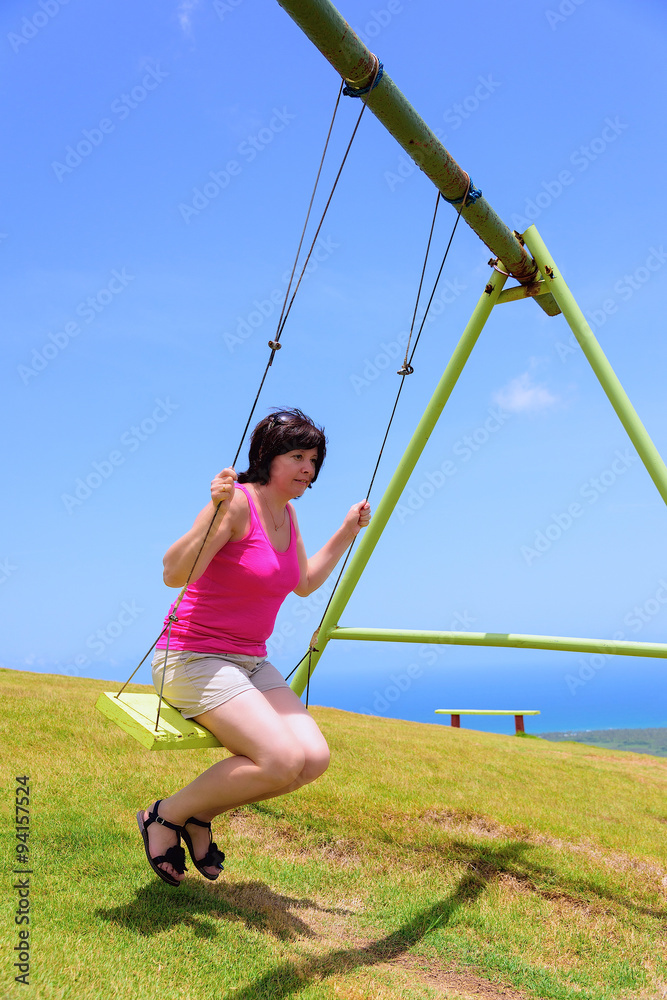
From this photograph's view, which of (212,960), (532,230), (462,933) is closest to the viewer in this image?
(212,960)

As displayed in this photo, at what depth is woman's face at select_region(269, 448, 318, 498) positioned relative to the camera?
4145 millimetres

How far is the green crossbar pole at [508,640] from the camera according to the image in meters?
4.38

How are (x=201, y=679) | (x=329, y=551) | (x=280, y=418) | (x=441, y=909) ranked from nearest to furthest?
(x=201, y=679)
(x=280, y=418)
(x=441, y=909)
(x=329, y=551)

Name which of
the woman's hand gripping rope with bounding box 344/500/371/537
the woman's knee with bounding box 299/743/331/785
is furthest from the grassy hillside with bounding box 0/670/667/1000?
the woman's hand gripping rope with bounding box 344/500/371/537

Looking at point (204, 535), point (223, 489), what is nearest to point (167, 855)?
point (204, 535)

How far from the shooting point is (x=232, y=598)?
12.8 feet

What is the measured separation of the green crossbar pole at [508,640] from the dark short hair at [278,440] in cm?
133

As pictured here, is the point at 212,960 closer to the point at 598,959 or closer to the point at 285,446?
the point at 598,959

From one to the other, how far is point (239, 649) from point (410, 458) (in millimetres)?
1930

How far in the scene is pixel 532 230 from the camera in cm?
506

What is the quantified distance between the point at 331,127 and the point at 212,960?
13.5 ft

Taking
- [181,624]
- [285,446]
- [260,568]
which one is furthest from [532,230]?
[181,624]

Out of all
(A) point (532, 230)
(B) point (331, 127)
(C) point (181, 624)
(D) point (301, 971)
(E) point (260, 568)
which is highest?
(A) point (532, 230)

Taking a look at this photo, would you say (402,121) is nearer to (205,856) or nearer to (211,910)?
(205,856)
